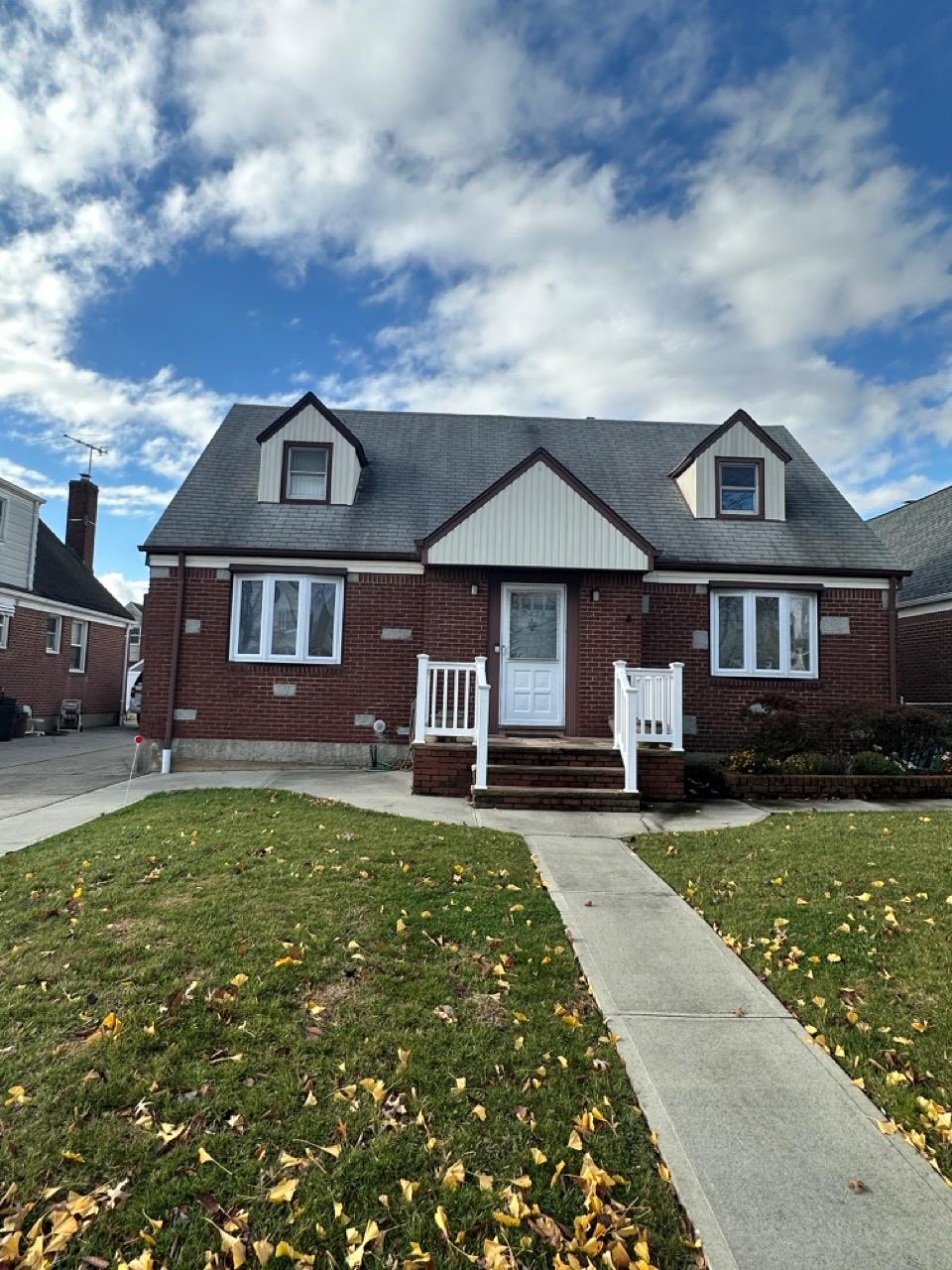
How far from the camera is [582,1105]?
2834 millimetres

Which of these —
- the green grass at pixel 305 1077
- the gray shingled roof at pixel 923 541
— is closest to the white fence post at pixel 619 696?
the green grass at pixel 305 1077

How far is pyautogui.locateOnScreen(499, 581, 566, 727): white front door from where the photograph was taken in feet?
37.6

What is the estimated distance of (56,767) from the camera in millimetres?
12555

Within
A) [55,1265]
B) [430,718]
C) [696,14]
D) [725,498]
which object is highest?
[696,14]

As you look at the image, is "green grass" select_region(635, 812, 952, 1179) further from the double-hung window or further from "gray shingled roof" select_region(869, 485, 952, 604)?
"gray shingled roof" select_region(869, 485, 952, 604)

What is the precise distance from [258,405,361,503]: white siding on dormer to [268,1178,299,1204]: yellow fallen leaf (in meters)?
11.8

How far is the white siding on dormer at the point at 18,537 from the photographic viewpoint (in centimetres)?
1916

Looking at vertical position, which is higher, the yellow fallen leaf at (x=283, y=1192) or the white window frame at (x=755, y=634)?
the white window frame at (x=755, y=634)

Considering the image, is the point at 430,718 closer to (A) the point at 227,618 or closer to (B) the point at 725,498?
(A) the point at 227,618

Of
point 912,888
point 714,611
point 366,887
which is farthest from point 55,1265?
point 714,611

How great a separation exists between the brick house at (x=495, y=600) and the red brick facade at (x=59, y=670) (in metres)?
10.1

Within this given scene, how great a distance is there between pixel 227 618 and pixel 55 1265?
10.9m

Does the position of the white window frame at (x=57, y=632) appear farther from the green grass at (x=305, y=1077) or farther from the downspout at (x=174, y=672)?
the green grass at (x=305, y=1077)

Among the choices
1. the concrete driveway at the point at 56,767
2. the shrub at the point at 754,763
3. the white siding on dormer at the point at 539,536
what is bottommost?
the concrete driveway at the point at 56,767
